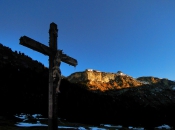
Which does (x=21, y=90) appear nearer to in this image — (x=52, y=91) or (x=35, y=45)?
(x=35, y=45)

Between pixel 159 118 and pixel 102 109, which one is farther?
pixel 159 118

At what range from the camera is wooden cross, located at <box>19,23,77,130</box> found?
596 cm

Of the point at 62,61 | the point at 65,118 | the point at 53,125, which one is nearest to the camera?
the point at 53,125

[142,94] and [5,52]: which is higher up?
[5,52]

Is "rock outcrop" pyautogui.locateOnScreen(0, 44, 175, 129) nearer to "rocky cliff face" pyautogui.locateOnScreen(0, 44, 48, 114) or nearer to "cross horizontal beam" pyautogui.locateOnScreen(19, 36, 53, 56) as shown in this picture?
"rocky cliff face" pyautogui.locateOnScreen(0, 44, 48, 114)

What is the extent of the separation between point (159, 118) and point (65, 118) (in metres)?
9.21

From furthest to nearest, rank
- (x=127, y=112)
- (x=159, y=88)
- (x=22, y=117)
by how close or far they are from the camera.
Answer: (x=159, y=88), (x=127, y=112), (x=22, y=117)

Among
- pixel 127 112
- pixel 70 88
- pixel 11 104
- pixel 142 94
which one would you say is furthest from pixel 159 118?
pixel 11 104

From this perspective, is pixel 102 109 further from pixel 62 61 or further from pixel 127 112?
pixel 62 61

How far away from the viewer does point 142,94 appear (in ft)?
90.7

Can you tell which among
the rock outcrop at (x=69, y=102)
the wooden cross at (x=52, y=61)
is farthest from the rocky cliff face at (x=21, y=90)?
the wooden cross at (x=52, y=61)

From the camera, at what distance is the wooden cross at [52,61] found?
5957mm

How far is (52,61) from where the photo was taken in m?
6.54

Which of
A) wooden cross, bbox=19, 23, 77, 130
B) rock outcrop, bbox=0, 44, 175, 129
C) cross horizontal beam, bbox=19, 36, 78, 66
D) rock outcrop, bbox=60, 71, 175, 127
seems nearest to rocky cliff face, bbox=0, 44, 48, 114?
rock outcrop, bbox=0, 44, 175, 129
